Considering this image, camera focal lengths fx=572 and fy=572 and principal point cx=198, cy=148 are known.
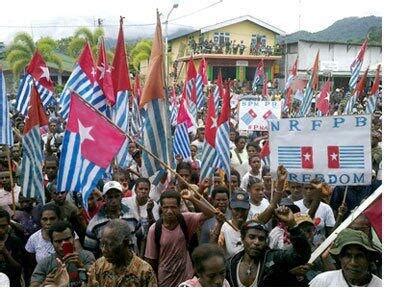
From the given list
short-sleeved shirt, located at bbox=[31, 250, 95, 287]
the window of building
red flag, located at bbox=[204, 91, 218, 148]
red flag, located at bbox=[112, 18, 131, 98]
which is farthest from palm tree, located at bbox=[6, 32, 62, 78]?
short-sleeved shirt, located at bbox=[31, 250, 95, 287]

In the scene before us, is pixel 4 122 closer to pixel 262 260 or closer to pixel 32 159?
pixel 32 159

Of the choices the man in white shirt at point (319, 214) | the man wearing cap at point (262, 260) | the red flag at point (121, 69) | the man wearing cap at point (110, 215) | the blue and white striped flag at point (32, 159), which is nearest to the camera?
the man wearing cap at point (262, 260)

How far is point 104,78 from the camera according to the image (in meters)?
8.58

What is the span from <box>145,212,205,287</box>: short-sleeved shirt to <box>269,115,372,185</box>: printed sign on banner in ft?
3.18

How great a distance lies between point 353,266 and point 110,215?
7.93ft

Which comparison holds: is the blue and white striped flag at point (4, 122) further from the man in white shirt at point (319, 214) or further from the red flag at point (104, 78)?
the man in white shirt at point (319, 214)

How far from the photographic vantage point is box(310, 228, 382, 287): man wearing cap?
3.37m

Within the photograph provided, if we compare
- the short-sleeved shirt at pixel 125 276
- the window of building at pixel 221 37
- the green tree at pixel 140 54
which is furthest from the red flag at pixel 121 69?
the green tree at pixel 140 54

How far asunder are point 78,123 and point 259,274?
2.39m

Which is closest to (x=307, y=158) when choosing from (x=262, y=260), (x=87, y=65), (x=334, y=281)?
(x=262, y=260)

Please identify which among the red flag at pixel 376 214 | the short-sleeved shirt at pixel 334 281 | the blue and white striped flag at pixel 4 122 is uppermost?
the blue and white striped flag at pixel 4 122

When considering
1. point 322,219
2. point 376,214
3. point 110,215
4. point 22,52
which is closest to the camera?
point 376,214

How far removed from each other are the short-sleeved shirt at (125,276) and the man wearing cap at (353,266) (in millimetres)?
1048

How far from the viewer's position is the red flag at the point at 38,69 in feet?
36.1
